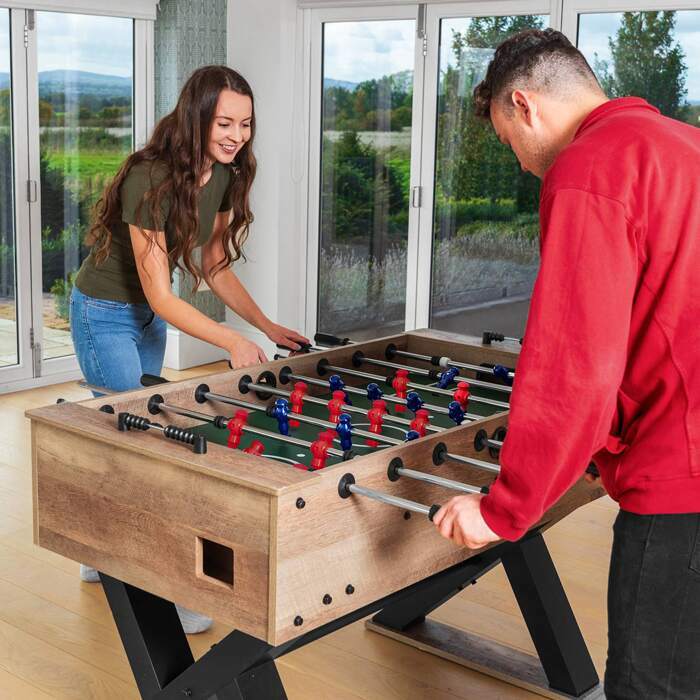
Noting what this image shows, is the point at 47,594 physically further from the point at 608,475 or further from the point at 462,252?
the point at 462,252

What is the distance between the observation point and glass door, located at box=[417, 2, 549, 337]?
18.1 feet

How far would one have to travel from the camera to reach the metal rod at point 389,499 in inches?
71.7

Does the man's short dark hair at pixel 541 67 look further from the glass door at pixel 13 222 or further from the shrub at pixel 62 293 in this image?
the shrub at pixel 62 293

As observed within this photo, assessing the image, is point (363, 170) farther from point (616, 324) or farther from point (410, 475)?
point (616, 324)

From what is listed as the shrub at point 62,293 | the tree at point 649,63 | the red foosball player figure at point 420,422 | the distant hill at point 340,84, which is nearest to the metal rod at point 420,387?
the red foosball player figure at point 420,422

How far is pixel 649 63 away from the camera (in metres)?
5.03

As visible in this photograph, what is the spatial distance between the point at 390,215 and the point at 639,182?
4.54m

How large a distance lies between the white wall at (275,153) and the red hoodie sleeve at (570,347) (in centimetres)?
463

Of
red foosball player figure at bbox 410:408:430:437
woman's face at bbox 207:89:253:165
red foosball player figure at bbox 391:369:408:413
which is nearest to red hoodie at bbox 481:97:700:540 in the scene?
red foosball player figure at bbox 410:408:430:437

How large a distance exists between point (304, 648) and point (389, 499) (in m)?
1.25

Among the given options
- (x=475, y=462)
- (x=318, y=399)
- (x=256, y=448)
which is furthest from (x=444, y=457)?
(x=318, y=399)

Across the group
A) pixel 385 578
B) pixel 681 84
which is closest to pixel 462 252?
pixel 681 84

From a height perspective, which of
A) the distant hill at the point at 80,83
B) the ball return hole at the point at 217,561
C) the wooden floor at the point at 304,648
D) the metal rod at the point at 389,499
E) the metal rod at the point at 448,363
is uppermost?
the distant hill at the point at 80,83

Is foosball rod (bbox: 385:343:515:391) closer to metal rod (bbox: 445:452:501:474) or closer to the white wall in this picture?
metal rod (bbox: 445:452:501:474)
